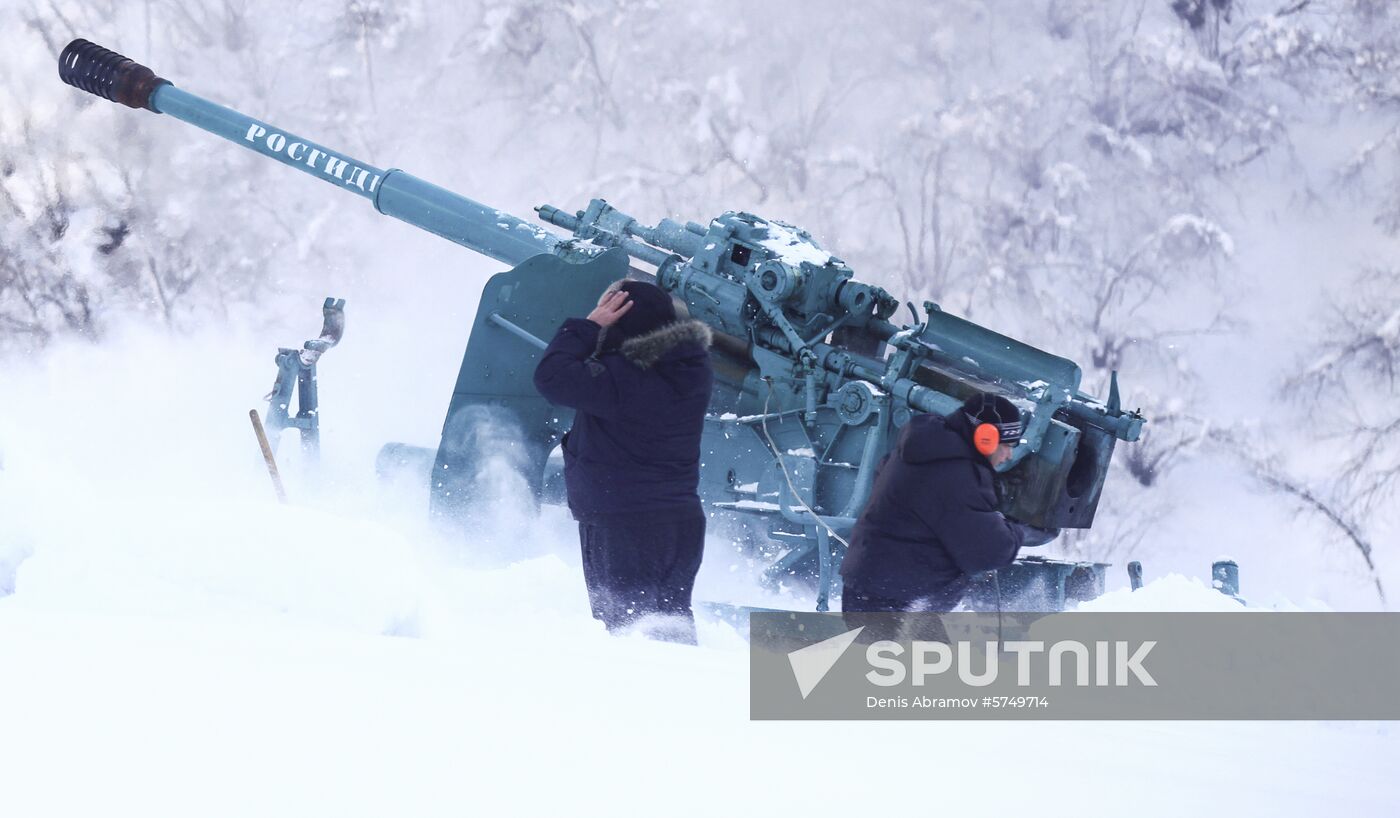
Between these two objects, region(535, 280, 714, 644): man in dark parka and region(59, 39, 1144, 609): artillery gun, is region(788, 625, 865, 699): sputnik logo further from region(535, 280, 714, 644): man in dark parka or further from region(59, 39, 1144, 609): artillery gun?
region(59, 39, 1144, 609): artillery gun

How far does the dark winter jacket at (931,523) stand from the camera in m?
3.98

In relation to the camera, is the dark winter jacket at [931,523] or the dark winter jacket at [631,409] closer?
the dark winter jacket at [931,523]

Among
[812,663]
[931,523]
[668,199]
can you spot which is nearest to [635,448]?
[931,523]

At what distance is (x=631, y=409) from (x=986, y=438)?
1198 millimetres

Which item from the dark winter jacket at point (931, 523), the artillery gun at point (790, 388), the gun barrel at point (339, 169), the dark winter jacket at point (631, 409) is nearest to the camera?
the dark winter jacket at point (931, 523)

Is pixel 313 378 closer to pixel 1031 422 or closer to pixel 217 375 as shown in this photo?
pixel 1031 422

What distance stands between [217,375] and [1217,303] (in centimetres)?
1053

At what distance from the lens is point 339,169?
8070mm

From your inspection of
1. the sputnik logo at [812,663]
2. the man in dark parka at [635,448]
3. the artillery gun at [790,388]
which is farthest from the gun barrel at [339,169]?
the sputnik logo at [812,663]

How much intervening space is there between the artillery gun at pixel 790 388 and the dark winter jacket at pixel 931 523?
1.49 m

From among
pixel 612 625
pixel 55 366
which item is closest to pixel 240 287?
pixel 55 366

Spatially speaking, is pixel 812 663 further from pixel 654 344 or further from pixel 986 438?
pixel 654 344

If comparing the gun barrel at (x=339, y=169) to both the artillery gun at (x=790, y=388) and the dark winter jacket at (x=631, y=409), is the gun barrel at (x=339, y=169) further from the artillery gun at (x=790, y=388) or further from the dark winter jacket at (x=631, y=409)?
the dark winter jacket at (x=631, y=409)

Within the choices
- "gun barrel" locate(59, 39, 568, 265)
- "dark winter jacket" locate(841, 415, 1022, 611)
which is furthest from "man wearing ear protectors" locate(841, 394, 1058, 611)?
"gun barrel" locate(59, 39, 568, 265)
